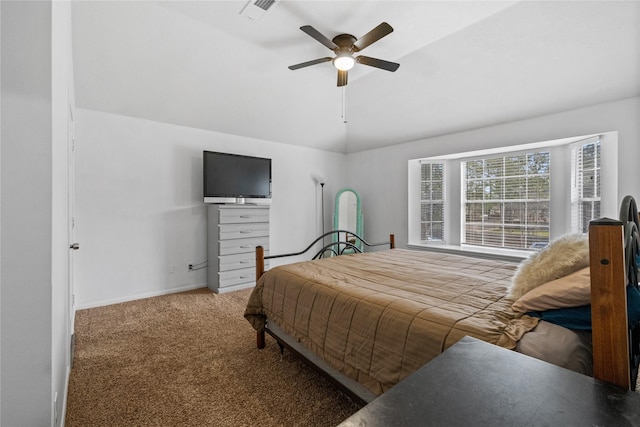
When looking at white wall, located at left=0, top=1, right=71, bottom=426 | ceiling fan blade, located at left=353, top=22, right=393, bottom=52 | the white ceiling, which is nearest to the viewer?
white wall, located at left=0, top=1, right=71, bottom=426

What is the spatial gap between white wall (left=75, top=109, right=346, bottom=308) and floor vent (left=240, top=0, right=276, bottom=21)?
6.53 feet

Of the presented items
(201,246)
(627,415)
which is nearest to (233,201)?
(201,246)

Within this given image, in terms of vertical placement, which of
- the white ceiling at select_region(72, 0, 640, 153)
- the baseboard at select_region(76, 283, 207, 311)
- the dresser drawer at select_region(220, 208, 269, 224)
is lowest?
the baseboard at select_region(76, 283, 207, 311)

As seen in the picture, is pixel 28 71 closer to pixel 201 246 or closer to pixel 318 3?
pixel 318 3

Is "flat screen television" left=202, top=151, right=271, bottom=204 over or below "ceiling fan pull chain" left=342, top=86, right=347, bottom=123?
below

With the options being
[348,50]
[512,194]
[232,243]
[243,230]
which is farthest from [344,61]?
[512,194]

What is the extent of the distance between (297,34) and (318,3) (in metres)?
0.48

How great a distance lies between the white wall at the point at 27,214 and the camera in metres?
0.93

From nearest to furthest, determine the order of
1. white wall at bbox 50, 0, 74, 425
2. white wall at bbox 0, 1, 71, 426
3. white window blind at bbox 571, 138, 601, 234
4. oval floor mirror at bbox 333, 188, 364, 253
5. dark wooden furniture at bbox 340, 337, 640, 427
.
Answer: dark wooden furniture at bbox 340, 337, 640, 427, white wall at bbox 0, 1, 71, 426, white wall at bbox 50, 0, 74, 425, white window blind at bbox 571, 138, 601, 234, oval floor mirror at bbox 333, 188, 364, 253

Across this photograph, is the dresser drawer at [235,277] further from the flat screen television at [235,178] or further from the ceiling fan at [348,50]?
the ceiling fan at [348,50]

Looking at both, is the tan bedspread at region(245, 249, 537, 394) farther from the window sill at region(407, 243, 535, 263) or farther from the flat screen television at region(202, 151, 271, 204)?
the flat screen television at region(202, 151, 271, 204)

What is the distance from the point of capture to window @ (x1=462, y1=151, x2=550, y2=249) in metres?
3.87

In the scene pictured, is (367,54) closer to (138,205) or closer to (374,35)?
(374,35)

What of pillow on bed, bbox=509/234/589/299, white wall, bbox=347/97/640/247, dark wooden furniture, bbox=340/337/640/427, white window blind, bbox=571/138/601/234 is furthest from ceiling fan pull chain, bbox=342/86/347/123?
dark wooden furniture, bbox=340/337/640/427
